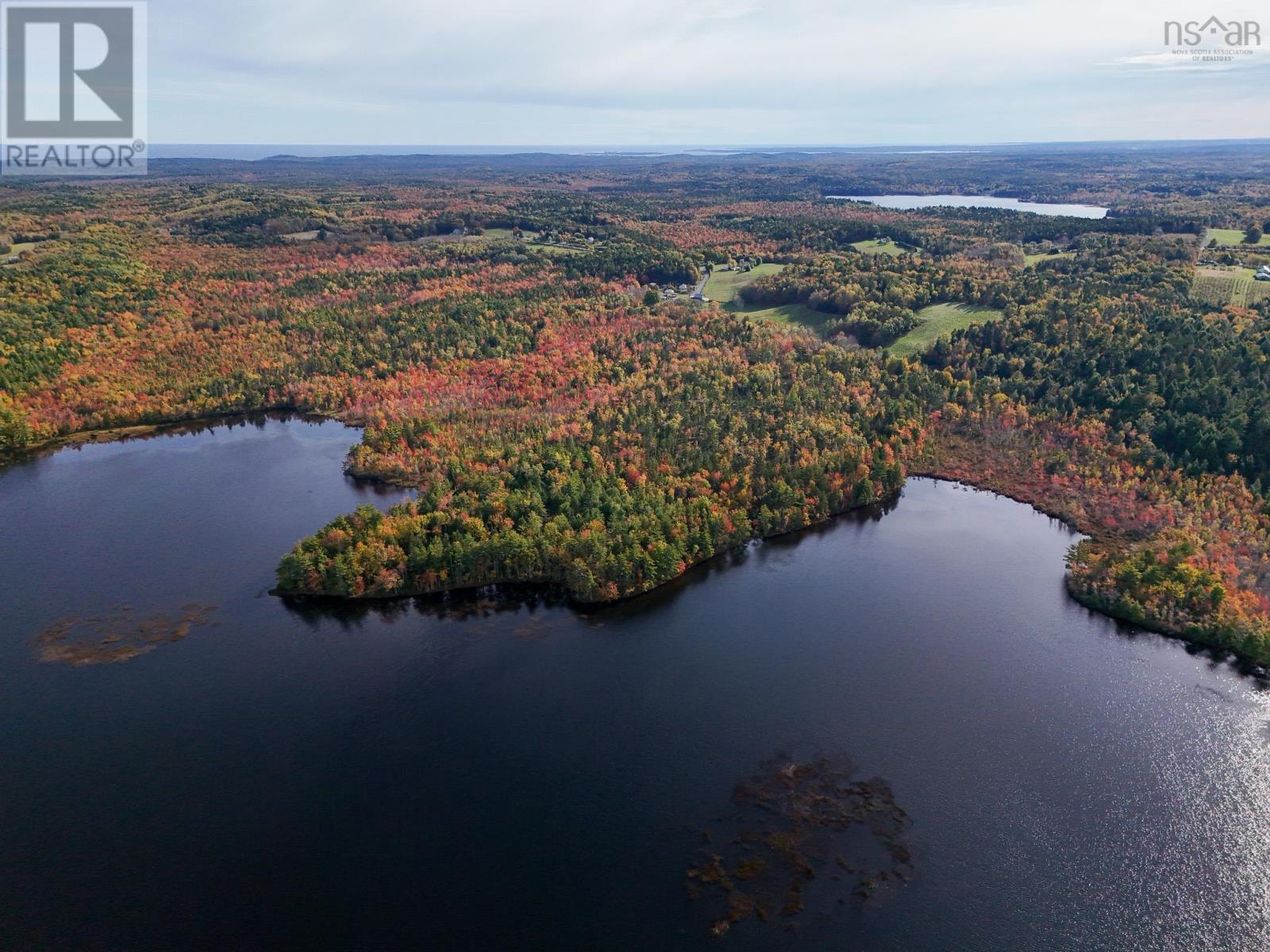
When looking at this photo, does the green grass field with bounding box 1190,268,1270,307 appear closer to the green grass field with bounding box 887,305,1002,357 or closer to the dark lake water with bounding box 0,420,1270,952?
the green grass field with bounding box 887,305,1002,357

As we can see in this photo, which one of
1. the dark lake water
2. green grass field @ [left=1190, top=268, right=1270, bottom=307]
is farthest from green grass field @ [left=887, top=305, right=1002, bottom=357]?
the dark lake water

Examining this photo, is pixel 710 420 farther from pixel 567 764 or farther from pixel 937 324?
pixel 937 324

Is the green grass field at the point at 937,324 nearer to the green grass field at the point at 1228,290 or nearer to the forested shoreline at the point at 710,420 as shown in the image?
the forested shoreline at the point at 710,420

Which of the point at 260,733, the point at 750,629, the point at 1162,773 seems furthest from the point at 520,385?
the point at 1162,773

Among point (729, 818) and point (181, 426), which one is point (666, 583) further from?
point (181, 426)

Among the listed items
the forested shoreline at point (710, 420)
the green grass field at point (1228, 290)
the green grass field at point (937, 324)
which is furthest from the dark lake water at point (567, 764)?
the green grass field at point (1228, 290)
